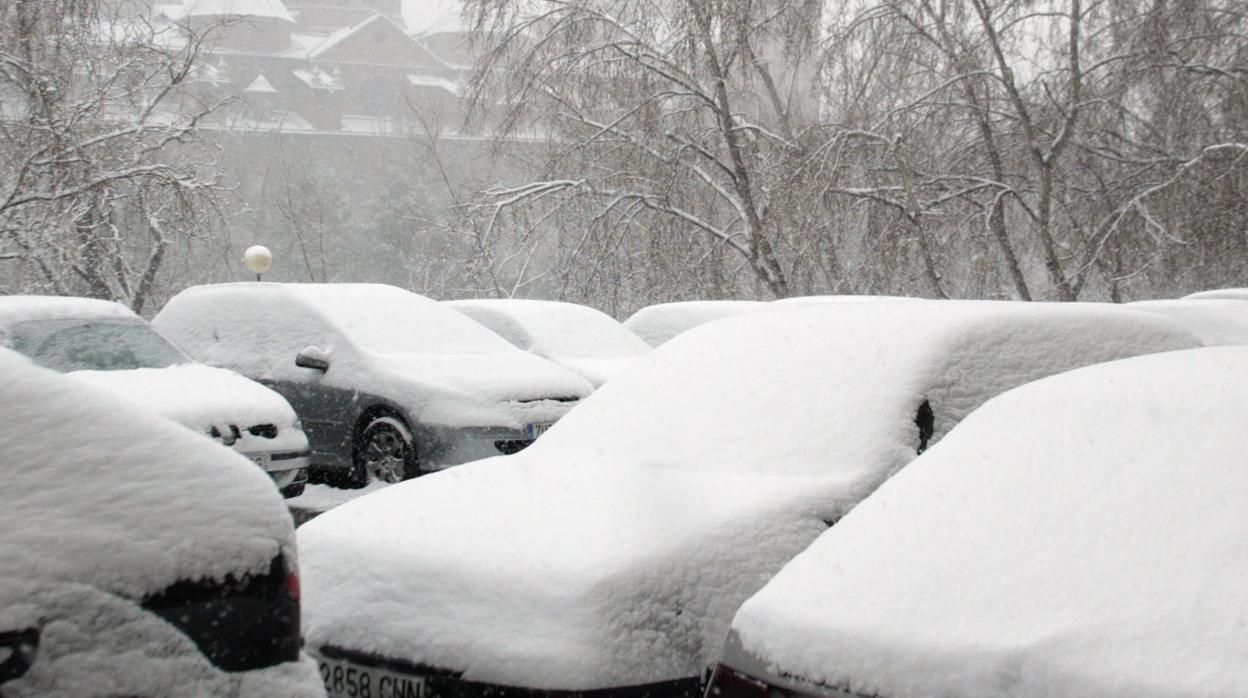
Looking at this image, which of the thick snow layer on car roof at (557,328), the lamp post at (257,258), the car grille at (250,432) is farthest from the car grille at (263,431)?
the lamp post at (257,258)

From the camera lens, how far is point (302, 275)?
53781mm

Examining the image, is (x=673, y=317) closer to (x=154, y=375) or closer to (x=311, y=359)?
(x=311, y=359)

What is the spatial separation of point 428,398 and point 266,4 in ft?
273

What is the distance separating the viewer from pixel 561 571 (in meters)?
3.59

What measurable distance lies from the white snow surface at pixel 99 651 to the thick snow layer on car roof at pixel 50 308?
23.8ft

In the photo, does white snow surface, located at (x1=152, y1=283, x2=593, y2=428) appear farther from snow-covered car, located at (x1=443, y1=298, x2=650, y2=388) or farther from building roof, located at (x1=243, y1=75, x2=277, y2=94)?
building roof, located at (x1=243, y1=75, x2=277, y2=94)

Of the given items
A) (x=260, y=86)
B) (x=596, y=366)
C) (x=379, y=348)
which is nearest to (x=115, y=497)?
(x=379, y=348)

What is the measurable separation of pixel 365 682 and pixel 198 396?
5.39 m

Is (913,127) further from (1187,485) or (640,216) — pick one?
(1187,485)

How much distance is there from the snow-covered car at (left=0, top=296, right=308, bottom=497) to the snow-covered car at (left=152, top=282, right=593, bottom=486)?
83cm

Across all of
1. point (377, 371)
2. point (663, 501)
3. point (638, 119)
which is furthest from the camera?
point (638, 119)

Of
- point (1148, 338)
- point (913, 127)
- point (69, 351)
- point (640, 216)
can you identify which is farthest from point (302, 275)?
point (1148, 338)

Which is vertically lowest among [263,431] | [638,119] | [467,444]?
[467,444]

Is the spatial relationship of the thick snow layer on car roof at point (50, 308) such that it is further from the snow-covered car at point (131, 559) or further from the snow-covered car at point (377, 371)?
the snow-covered car at point (131, 559)
